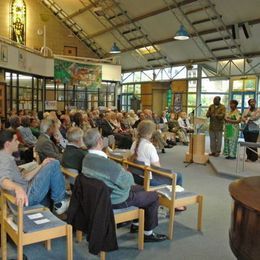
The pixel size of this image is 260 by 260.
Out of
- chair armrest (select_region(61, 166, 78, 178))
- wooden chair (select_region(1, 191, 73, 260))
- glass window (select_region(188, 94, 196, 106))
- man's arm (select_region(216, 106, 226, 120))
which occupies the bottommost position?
wooden chair (select_region(1, 191, 73, 260))

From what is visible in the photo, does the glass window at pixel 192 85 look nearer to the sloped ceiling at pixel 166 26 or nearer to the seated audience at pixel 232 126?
the sloped ceiling at pixel 166 26

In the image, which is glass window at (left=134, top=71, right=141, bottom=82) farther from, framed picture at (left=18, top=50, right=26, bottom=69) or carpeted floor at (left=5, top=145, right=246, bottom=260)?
carpeted floor at (left=5, top=145, right=246, bottom=260)

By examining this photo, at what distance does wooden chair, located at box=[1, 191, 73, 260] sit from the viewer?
7.90 ft

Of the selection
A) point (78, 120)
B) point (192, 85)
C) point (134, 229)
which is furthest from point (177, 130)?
point (134, 229)

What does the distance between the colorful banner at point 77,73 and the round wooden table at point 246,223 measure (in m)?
11.4

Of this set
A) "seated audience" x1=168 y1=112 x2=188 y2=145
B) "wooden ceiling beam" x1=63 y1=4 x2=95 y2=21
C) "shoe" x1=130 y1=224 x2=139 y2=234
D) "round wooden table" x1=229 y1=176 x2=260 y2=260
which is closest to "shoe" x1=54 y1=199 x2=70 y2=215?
"shoe" x1=130 y1=224 x2=139 y2=234

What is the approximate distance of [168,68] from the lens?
15523mm

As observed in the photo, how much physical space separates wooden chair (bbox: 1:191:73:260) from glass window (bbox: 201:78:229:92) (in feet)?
38.7

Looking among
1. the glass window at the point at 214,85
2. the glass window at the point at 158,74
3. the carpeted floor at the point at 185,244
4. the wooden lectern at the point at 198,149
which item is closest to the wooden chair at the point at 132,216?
the carpeted floor at the point at 185,244

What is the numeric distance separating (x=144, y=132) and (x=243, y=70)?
9.35 meters

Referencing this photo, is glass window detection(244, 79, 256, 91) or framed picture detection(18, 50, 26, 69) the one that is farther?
glass window detection(244, 79, 256, 91)

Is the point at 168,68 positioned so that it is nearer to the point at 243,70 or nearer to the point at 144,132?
the point at 243,70

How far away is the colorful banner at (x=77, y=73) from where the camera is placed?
1284 centimetres

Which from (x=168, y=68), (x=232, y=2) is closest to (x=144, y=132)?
(x=232, y=2)
